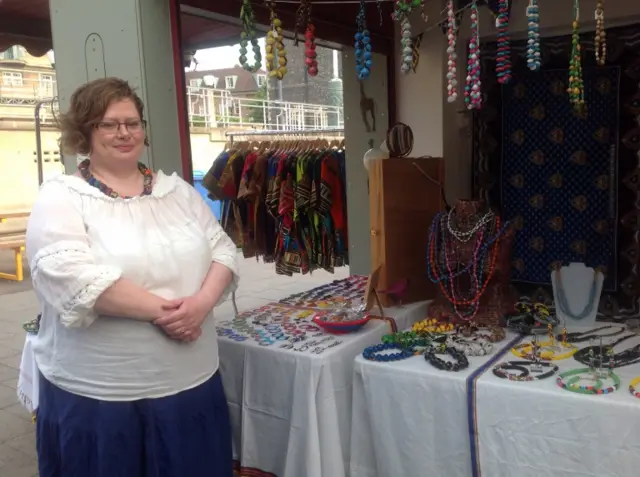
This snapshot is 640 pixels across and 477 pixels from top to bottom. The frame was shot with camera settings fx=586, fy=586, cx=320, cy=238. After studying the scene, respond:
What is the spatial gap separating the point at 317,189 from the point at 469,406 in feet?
5.82

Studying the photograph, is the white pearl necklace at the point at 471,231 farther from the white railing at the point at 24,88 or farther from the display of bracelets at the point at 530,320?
the white railing at the point at 24,88

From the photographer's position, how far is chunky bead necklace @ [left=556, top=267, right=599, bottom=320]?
6.84ft

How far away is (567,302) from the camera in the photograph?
2.12 metres

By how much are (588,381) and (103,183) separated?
1420mm

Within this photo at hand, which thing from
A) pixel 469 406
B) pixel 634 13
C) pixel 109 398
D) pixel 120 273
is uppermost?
pixel 634 13

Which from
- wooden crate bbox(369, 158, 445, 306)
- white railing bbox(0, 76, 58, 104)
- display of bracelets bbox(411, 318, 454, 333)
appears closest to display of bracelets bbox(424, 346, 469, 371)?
display of bracelets bbox(411, 318, 454, 333)

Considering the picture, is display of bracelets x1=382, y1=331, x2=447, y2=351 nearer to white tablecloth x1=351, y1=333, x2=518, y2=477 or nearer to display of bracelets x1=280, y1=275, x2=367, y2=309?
white tablecloth x1=351, y1=333, x2=518, y2=477

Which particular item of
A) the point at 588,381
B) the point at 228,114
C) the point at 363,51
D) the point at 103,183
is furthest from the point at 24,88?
the point at 588,381

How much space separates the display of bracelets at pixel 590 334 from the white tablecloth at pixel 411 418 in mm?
229

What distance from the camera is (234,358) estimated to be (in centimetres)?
205

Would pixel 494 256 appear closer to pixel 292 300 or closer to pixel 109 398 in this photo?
pixel 292 300

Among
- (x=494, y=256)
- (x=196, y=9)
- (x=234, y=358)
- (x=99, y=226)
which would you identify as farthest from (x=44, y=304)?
(x=494, y=256)

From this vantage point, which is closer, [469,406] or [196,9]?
[469,406]

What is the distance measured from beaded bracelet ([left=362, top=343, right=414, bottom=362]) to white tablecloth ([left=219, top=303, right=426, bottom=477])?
89 millimetres
